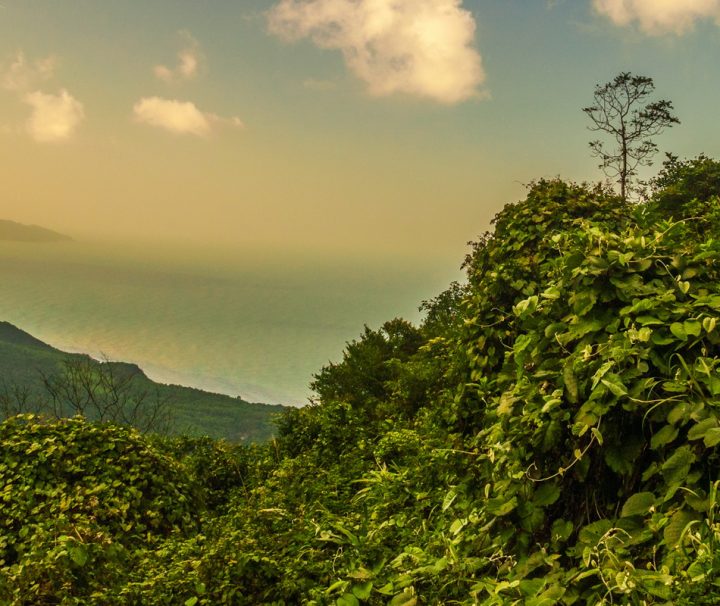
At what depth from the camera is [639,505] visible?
7.40 feet

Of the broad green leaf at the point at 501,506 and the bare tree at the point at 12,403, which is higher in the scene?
the broad green leaf at the point at 501,506

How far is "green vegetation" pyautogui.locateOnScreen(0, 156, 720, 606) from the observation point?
220 centimetres

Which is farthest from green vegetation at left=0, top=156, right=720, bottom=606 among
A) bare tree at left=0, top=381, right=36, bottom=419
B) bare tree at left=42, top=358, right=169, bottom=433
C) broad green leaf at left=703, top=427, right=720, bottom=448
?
bare tree at left=0, top=381, right=36, bottom=419

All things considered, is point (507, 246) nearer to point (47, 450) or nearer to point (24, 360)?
point (47, 450)

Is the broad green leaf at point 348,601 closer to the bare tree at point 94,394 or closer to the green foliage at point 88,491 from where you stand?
the green foliage at point 88,491

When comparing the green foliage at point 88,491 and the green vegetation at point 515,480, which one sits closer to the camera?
the green vegetation at point 515,480

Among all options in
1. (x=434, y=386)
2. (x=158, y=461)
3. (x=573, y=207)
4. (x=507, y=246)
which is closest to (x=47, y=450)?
(x=158, y=461)

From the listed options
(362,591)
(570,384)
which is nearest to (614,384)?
(570,384)

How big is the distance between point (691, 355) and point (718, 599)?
48.6 inches

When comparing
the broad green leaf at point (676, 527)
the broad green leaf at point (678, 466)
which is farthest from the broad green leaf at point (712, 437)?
the broad green leaf at point (676, 527)

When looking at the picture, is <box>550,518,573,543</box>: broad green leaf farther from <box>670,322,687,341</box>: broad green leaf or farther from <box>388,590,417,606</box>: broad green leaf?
<box>670,322,687,341</box>: broad green leaf

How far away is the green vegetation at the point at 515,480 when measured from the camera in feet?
7.22

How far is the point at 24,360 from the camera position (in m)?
110

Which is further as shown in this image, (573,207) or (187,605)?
(573,207)
